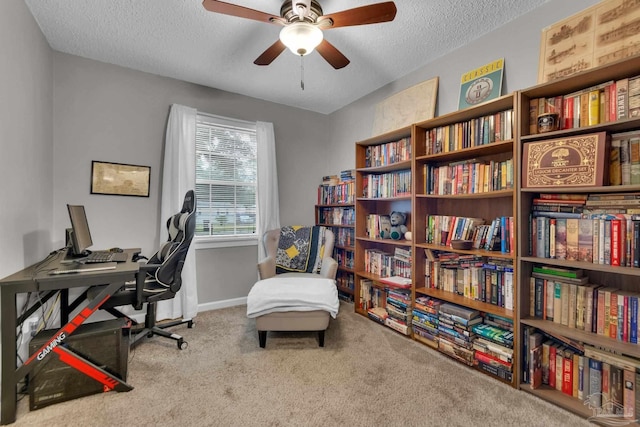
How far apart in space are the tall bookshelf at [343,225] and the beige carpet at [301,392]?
115 cm

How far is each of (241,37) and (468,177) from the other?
2117 mm

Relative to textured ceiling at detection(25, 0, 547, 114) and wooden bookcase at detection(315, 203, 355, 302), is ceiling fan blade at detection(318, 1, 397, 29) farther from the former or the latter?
wooden bookcase at detection(315, 203, 355, 302)

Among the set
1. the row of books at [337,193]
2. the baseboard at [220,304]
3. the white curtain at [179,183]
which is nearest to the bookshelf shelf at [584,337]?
the row of books at [337,193]

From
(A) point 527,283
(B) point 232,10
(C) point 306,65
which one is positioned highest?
(C) point 306,65

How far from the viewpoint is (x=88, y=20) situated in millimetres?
2088

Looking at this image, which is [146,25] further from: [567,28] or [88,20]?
[567,28]

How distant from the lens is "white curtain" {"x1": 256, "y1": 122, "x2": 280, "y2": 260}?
3441mm

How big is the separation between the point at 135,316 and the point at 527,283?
11.2 ft

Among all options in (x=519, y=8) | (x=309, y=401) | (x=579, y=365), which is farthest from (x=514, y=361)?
(x=519, y=8)

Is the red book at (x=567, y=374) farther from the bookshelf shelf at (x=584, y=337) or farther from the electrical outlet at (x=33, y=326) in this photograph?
the electrical outlet at (x=33, y=326)

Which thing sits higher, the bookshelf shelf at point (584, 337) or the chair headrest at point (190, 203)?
the chair headrest at point (190, 203)

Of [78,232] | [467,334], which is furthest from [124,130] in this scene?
[467,334]

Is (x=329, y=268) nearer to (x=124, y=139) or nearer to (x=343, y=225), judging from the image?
(x=343, y=225)

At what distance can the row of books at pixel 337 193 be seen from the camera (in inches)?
133
